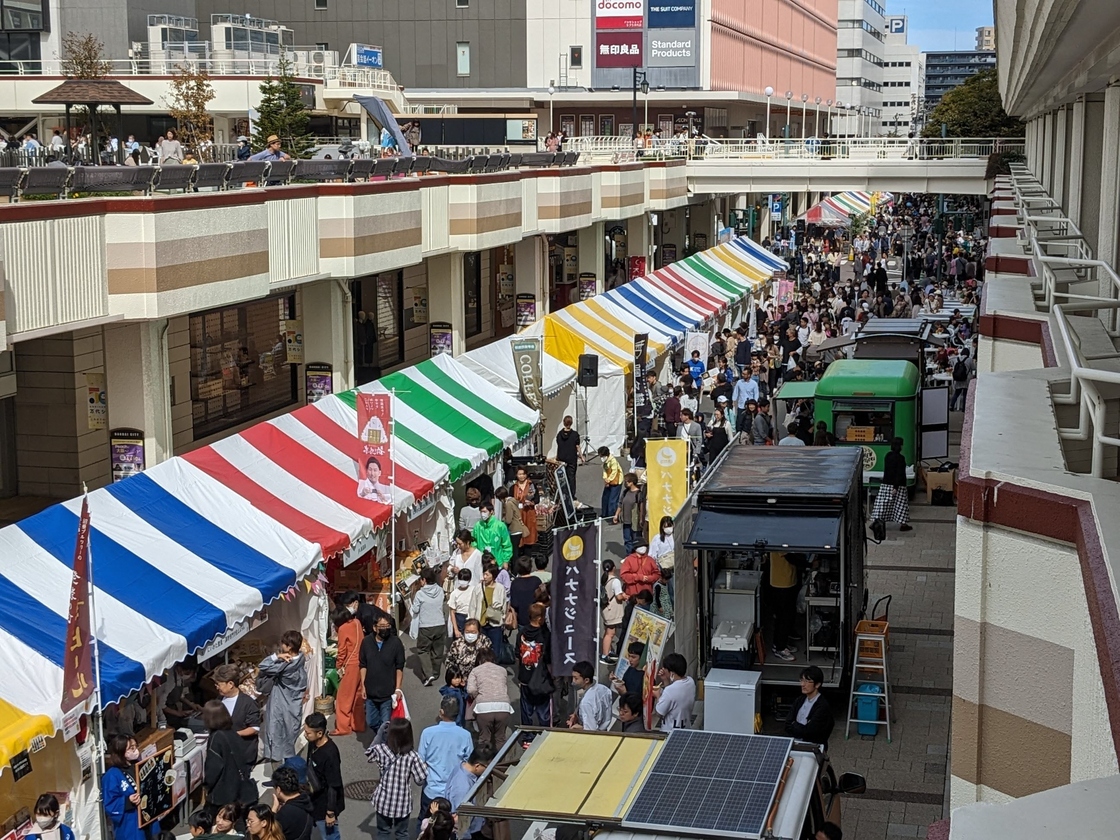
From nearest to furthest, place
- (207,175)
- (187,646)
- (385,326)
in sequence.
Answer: (187,646) → (207,175) → (385,326)

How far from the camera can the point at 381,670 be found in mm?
13117

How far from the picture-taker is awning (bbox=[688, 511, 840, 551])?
13422 mm

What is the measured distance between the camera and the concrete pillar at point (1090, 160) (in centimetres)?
1697

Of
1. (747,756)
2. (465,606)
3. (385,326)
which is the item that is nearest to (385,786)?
(747,756)

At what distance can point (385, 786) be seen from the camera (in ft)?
35.2

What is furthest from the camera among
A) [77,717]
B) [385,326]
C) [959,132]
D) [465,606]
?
[959,132]

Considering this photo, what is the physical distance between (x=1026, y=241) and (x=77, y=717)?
907 cm

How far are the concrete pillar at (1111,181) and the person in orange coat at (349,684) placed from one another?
Result: 24.1 ft

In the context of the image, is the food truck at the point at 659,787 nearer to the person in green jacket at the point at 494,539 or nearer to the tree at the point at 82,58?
the person in green jacket at the point at 494,539

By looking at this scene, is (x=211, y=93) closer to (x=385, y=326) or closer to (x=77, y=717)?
(x=385, y=326)

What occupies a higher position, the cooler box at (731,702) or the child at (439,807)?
the child at (439,807)

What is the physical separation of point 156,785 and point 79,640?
197cm

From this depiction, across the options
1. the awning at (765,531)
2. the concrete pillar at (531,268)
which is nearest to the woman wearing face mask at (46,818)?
the awning at (765,531)

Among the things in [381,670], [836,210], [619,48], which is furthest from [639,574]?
[619,48]
